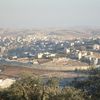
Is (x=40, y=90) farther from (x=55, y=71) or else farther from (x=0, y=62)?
(x=0, y=62)

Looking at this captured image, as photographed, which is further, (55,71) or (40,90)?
(55,71)

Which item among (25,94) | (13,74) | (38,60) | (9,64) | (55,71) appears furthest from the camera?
(38,60)

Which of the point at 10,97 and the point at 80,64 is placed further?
the point at 80,64

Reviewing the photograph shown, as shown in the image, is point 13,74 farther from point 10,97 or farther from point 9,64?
point 10,97

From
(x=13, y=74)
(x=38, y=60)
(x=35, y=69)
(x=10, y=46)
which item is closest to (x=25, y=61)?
(x=38, y=60)

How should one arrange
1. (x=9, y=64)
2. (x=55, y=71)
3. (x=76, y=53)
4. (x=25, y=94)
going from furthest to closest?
(x=76, y=53)
(x=9, y=64)
(x=55, y=71)
(x=25, y=94)

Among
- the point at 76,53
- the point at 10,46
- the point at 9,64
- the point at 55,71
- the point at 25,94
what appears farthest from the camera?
the point at 10,46

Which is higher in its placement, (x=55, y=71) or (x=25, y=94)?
(x=25, y=94)

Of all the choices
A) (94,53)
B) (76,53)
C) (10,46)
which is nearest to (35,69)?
(76,53)

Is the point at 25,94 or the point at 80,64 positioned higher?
the point at 25,94
